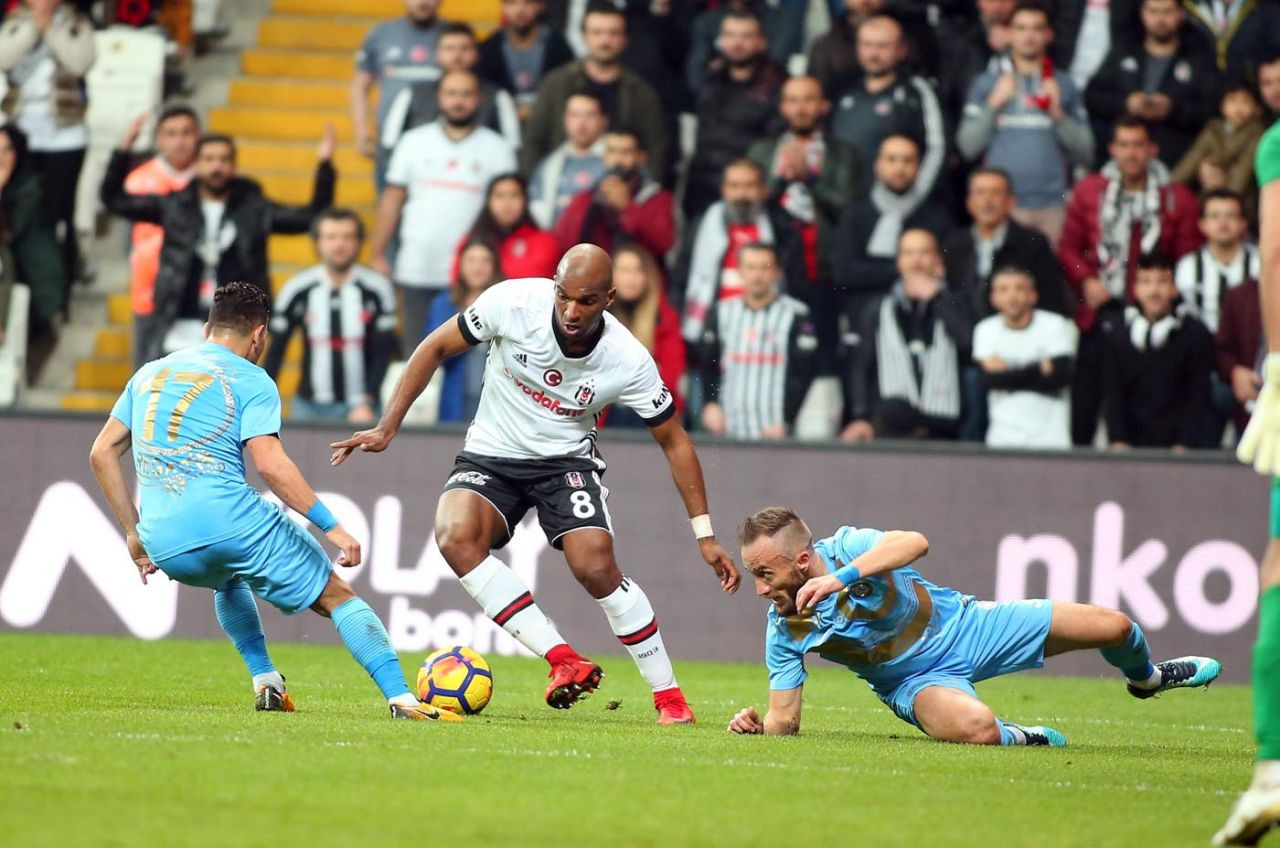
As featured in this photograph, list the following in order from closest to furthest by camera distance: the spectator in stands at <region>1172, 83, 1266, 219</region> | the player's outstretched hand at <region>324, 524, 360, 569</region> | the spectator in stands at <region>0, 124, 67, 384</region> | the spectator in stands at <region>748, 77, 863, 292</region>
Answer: the player's outstretched hand at <region>324, 524, 360, 569</region> → the spectator in stands at <region>748, 77, 863, 292</region> → the spectator in stands at <region>1172, 83, 1266, 219</region> → the spectator in stands at <region>0, 124, 67, 384</region>

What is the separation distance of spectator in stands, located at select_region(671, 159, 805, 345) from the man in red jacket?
2.08 metres

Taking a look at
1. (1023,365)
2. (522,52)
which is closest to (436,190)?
(522,52)

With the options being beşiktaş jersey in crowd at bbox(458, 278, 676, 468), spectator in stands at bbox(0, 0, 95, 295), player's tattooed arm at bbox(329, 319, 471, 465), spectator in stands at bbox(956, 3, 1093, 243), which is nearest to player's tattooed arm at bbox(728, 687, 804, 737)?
beşiktaş jersey in crowd at bbox(458, 278, 676, 468)

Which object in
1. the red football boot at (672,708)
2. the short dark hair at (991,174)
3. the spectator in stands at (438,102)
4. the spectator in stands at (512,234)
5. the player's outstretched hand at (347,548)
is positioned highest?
the spectator in stands at (438,102)

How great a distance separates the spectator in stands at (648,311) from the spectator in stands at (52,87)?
470 cm

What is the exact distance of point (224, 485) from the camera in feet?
25.9

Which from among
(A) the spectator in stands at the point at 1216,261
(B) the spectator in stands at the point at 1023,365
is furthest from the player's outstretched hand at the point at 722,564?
(A) the spectator in stands at the point at 1216,261

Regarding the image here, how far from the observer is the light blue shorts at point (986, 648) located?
26.2 ft

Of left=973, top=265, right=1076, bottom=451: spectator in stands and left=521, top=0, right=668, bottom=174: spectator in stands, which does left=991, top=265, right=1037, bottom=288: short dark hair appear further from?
left=521, top=0, right=668, bottom=174: spectator in stands

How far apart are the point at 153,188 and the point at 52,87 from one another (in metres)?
1.81

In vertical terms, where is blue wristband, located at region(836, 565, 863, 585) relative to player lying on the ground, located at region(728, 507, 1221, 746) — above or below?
above

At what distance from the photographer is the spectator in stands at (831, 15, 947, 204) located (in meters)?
14.5

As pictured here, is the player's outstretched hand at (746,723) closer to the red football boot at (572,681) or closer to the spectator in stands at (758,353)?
the red football boot at (572,681)

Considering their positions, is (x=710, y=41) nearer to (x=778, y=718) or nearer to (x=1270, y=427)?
(x=778, y=718)
